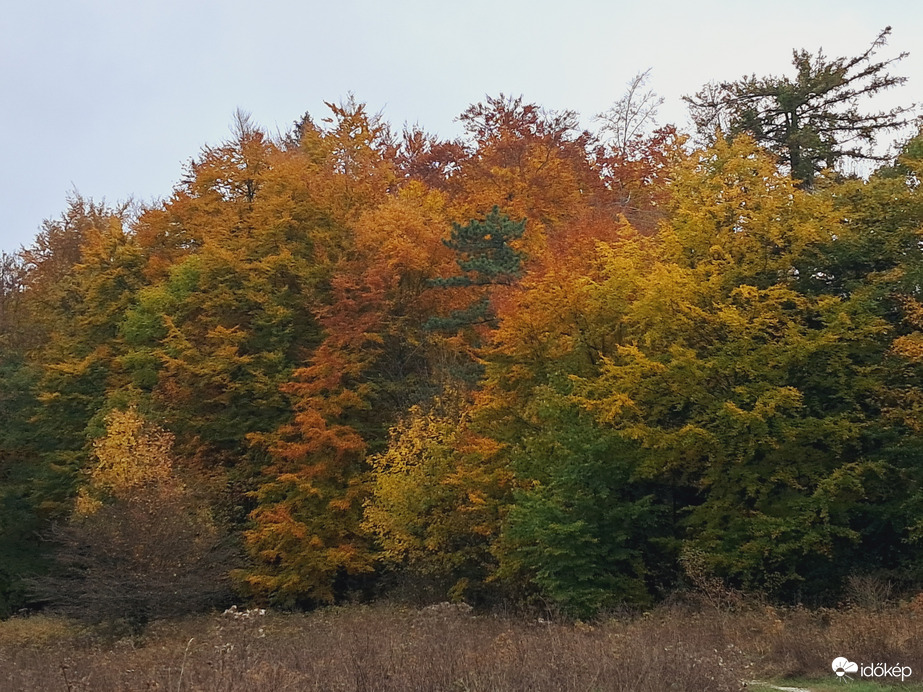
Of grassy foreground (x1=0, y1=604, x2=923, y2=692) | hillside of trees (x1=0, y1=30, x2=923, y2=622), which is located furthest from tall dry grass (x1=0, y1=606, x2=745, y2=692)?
hillside of trees (x1=0, y1=30, x2=923, y2=622)

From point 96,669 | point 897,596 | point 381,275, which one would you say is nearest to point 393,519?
point 381,275

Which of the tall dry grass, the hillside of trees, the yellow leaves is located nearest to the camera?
the tall dry grass

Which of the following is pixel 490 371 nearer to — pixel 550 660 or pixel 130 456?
pixel 130 456

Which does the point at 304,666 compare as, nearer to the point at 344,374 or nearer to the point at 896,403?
the point at 896,403

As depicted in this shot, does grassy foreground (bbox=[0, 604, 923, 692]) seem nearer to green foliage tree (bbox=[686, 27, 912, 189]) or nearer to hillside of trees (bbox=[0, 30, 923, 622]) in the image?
hillside of trees (bbox=[0, 30, 923, 622])

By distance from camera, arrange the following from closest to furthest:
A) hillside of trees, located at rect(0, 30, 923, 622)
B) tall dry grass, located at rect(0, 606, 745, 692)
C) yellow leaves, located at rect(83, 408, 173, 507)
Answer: tall dry grass, located at rect(0, 606, 745, 692) < hillside of trees, located at rect(0, 30, 923, 622) < yellow leaves, located at rect(83, 408, 173, 507)

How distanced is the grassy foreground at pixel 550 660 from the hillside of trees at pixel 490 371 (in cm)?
557

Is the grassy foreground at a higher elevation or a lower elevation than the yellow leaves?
lower

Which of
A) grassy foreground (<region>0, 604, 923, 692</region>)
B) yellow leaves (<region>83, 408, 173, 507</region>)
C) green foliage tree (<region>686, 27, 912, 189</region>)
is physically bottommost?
grassy foreground (<region>0, 604, 923, 692</region>)

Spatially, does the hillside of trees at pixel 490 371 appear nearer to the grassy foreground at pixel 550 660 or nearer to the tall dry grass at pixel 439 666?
the grassy foreground at pixel 550 660

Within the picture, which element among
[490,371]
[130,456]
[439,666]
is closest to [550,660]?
[439,666]

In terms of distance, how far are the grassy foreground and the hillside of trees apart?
18.3 feet

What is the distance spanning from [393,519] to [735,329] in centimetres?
1151

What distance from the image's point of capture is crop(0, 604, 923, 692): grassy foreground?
9.24m
